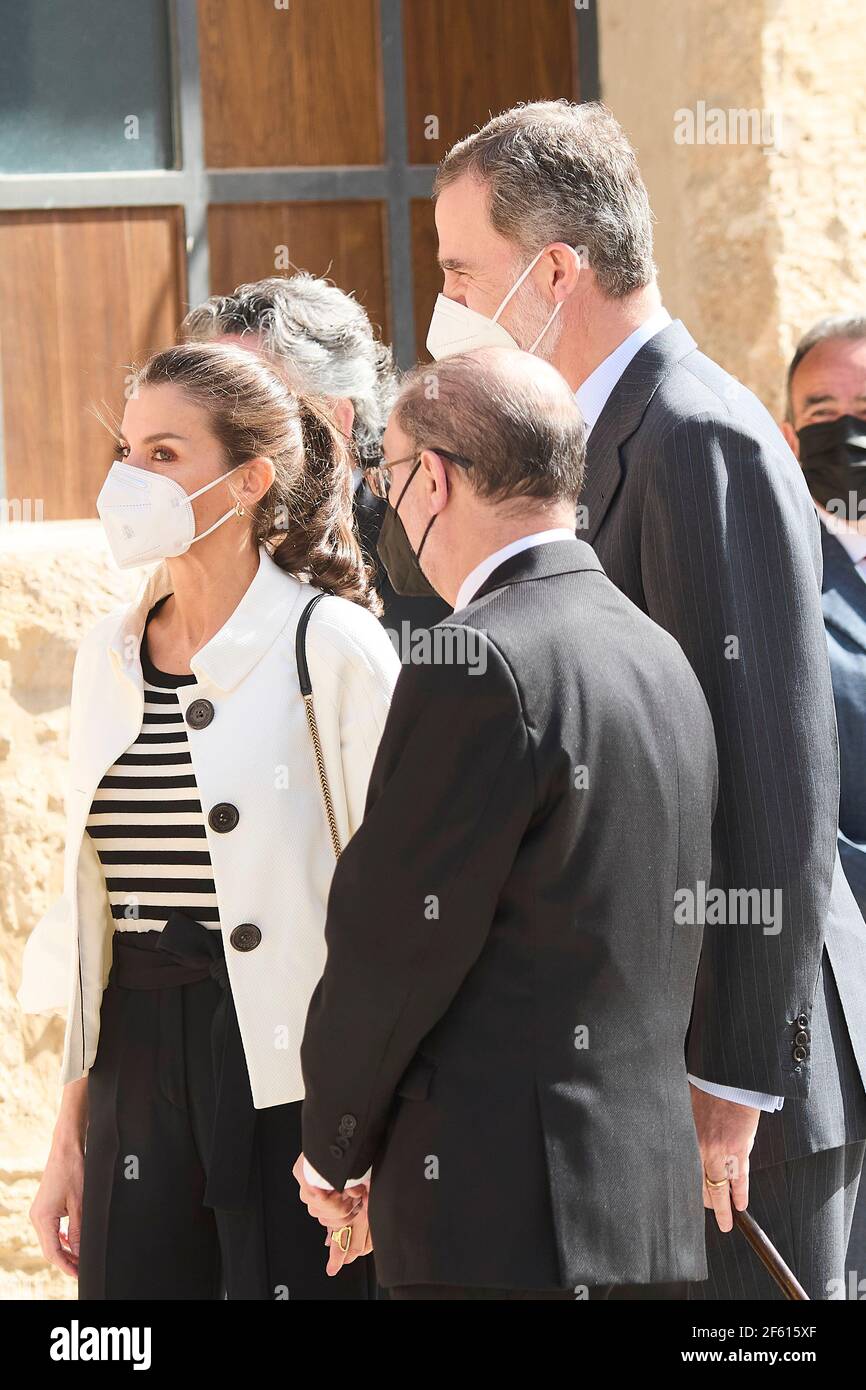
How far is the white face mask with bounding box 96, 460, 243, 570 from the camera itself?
2717mm

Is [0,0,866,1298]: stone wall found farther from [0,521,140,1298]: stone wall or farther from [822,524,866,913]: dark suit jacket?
[822,524,866,913]: dark suit jacket

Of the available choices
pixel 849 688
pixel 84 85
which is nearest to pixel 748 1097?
pixel 849 688

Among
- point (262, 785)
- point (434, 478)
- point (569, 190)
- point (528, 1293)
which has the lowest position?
point (528, 1293)

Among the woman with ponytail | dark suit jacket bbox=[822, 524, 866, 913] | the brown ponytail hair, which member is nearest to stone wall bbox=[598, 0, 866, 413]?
dark suit jacket bbox=[822, 524, 866, 913]

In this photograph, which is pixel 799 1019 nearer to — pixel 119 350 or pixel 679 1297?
pixel 679 1297

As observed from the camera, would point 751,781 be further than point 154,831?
No

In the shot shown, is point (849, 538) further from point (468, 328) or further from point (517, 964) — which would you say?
→ point (517, 964)

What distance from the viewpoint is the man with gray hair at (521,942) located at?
1878 millimetres

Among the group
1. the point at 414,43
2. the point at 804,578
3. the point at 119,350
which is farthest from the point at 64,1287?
the point at 414,43

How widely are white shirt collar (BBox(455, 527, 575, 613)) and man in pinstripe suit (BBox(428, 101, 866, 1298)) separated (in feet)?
0.87

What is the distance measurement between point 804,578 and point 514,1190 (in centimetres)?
92

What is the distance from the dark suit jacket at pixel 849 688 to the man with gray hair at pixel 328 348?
876 mm

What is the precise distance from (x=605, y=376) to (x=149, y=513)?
0.79 m

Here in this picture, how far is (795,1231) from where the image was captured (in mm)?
2326
